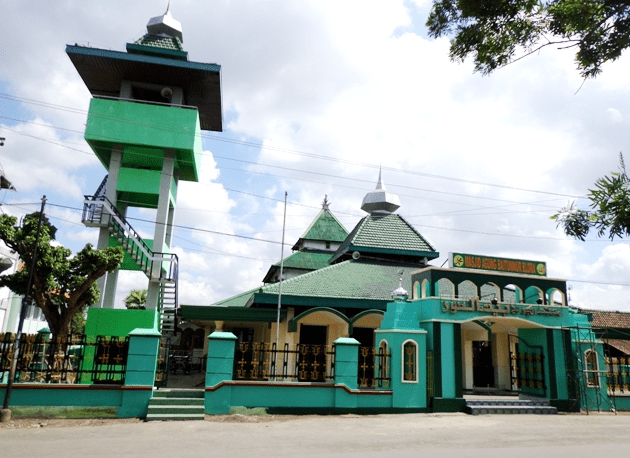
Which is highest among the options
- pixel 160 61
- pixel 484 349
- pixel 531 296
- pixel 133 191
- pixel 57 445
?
pixel 160 61

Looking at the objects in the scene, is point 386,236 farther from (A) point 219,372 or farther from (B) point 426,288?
(A) point 219,372

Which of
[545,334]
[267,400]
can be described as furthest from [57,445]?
[545,334]

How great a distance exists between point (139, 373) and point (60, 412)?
6.31 ft

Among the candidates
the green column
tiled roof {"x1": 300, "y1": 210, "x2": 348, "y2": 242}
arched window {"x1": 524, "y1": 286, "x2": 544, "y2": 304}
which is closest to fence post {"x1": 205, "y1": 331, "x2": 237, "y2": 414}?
the green column

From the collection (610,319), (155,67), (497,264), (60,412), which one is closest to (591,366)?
(497,264)

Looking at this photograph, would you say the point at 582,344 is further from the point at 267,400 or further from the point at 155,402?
the point at 155,402

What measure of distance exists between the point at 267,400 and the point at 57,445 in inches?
216

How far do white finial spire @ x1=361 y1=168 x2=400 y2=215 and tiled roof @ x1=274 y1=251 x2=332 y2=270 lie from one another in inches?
157

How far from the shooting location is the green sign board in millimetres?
15531

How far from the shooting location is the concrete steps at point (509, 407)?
558 inches

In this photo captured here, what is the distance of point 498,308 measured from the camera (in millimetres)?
15359

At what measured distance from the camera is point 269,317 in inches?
689

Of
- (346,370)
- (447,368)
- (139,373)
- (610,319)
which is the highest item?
(610,319)

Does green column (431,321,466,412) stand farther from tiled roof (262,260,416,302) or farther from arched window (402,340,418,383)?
tiled roof (262,260,416,302)
